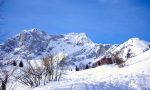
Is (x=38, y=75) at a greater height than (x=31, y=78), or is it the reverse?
(x=38, y=75)

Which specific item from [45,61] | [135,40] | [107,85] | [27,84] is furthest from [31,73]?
[135,40]

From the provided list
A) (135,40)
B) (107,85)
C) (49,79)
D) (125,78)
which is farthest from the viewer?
(135,40)

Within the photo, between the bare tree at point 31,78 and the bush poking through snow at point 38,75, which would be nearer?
the bare tree at point 31,78

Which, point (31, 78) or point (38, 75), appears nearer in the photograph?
point (38, 75)

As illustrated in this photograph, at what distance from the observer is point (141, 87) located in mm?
19688

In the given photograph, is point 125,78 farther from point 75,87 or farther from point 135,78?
point 75,87

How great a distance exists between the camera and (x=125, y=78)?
22859 millimetres

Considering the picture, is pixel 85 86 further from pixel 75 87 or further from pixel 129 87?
pixel 129 87

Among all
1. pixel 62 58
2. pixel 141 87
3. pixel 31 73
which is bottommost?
pixel 141 87

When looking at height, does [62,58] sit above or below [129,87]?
above

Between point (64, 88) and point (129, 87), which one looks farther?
point (129, 87)

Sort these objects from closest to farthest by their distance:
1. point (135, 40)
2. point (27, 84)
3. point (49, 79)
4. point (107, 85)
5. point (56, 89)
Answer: point (56, 89) < point (107, 85) < point (27, 84) < point (49, 79) < point (135, 40)

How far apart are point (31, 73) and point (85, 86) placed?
14285mm

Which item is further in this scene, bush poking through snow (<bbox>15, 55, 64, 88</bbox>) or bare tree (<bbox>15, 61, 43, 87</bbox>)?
bush poking through snow (<bbox>15, 55, 64, 88</bbox>)
